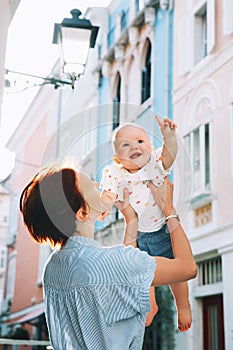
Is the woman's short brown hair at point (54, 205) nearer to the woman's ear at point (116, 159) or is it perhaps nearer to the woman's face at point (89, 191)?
the woman's face at point (89, 191)

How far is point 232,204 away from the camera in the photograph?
8.68 ft

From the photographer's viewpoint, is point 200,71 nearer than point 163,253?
No

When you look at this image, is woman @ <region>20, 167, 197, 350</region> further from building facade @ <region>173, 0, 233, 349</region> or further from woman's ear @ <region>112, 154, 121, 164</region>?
building facade @ <region>173, 0, 233, 349</region>

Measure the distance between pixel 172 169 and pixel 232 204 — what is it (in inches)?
38.9

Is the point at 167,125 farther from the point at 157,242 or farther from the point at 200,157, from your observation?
the point at 200,157

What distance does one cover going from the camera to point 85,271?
946mm

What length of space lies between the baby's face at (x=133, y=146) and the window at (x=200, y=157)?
1.08m

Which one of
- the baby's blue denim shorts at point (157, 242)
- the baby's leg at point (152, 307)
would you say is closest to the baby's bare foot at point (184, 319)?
the baby's leg at point (152, 307)

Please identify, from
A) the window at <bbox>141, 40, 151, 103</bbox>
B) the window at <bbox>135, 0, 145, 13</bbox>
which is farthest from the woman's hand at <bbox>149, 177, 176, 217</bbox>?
the window at <bbox>135, 0, 145, 13</bbox>

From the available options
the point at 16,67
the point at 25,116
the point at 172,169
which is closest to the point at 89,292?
the point at 172,169

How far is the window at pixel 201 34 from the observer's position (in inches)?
123

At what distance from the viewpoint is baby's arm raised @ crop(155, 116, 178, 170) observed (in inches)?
57.0

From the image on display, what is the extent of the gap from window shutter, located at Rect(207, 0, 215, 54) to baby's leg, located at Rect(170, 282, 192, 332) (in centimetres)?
143

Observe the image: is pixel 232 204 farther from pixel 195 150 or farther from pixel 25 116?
pixel 25 116
